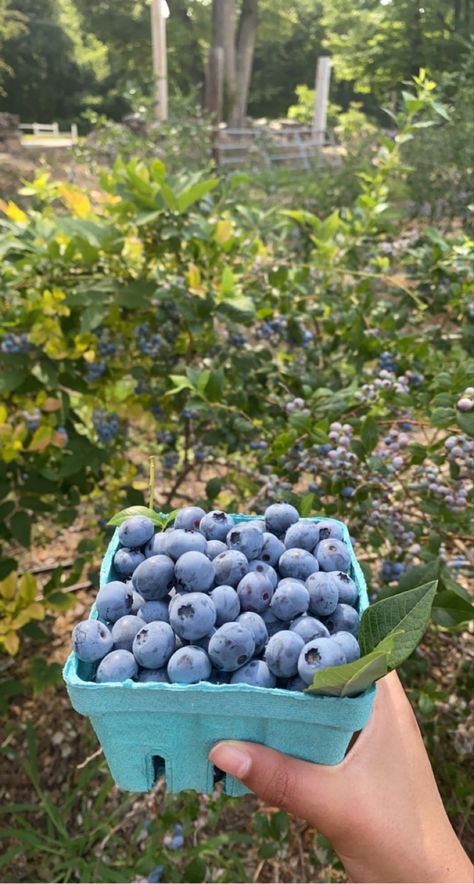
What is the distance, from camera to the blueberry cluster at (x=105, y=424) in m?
1.74

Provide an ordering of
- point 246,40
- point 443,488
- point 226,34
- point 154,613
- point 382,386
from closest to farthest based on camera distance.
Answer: point 154,613 < point 443,488 < point 382,386 < point 226,34 < point 246,40

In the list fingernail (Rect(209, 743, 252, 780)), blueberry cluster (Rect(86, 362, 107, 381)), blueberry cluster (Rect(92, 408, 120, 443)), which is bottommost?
blueberry cluster (Rect(92, 408, 120, 443))

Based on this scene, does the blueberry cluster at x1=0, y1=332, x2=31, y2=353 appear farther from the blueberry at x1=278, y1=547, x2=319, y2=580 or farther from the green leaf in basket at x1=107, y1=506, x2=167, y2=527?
the blueberry at x1=278, y1=547, x2=319, y2=580

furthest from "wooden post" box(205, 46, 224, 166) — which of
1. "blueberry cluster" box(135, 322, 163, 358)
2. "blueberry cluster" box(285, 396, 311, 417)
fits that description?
"blueberry cluster" box(285, 396, 311, 417)

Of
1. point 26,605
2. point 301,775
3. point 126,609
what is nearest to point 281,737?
point 301,775

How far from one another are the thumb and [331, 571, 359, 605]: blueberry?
0.18 metres

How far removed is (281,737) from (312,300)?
1.39 metres

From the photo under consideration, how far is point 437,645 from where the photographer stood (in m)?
1.75

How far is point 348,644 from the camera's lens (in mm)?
597

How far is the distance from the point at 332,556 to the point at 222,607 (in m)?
0.14

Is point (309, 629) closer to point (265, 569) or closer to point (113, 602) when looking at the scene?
point (265, 569)

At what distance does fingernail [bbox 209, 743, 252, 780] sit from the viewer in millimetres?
667

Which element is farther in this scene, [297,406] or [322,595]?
[297,406]

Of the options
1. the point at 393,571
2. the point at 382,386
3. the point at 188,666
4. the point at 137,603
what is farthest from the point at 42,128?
the point at 188,666
